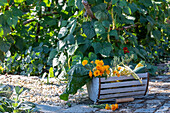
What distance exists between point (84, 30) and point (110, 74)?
62 centimetres

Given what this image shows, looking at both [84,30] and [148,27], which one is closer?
[84,30]

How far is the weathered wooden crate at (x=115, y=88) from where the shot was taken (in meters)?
2.06

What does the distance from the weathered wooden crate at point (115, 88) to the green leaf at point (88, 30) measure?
1.93ft

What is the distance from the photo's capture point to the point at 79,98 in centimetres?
230

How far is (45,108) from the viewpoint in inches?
78.4

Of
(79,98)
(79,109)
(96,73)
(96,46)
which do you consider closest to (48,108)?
(79,109)

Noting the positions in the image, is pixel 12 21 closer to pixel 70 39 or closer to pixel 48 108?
pixel 70 39

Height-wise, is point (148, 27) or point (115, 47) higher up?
point (148, 27)

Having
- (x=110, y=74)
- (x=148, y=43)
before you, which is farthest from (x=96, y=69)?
(x=148, y=43)

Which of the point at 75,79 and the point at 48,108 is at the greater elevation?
the point at 75,79

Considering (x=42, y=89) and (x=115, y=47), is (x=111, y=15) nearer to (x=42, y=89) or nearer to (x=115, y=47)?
(x=115, y=47)

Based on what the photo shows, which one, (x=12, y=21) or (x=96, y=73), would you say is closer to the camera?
(x=96, y=73)

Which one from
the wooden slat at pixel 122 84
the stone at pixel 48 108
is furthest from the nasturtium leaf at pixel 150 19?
the stone at pixel 48 108

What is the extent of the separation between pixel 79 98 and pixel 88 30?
730 mm
